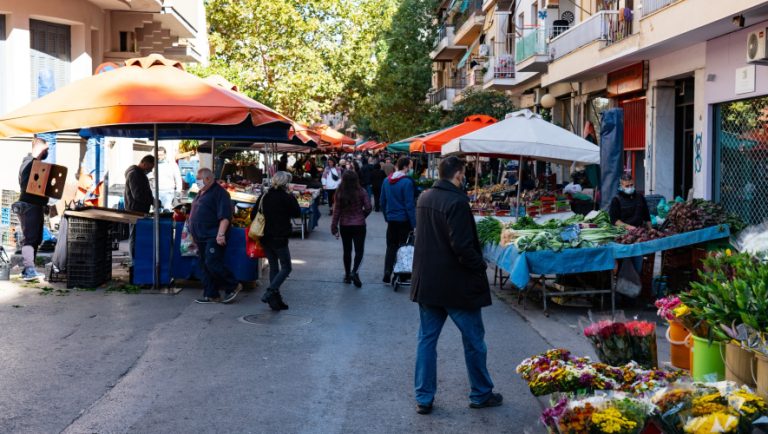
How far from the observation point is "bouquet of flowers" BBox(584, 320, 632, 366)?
5938 mm

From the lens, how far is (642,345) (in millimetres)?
5938

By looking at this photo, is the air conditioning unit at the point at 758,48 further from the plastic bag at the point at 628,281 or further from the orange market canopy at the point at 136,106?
the orange market canopy at the point at 136,106

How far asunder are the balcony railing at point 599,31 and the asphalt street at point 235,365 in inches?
461

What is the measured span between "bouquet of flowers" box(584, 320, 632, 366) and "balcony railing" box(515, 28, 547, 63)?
2236cm

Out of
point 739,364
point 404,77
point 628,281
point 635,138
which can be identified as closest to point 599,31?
point 635,138

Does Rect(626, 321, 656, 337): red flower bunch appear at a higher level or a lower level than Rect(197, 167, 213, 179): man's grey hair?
lower

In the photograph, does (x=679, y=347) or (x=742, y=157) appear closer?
(x=679, y=347)

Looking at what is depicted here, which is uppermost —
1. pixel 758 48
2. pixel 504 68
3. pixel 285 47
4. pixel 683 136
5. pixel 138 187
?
pixel 285 47

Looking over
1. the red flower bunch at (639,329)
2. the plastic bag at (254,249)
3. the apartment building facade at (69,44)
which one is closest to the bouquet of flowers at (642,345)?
the red flower bunch at (639,329)

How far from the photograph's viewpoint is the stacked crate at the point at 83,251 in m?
11.2

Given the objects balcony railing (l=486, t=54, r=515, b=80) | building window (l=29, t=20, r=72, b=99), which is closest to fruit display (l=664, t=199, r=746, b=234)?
building window (l=29, t=20, r=72, b=99)

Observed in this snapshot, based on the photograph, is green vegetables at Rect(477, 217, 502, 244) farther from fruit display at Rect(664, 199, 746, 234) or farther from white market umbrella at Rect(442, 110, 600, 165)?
fruit display at Rect(664, 199, 746, 234)

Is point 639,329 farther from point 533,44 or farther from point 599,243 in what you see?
point 533,44

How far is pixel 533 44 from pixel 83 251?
19816 millimetres
